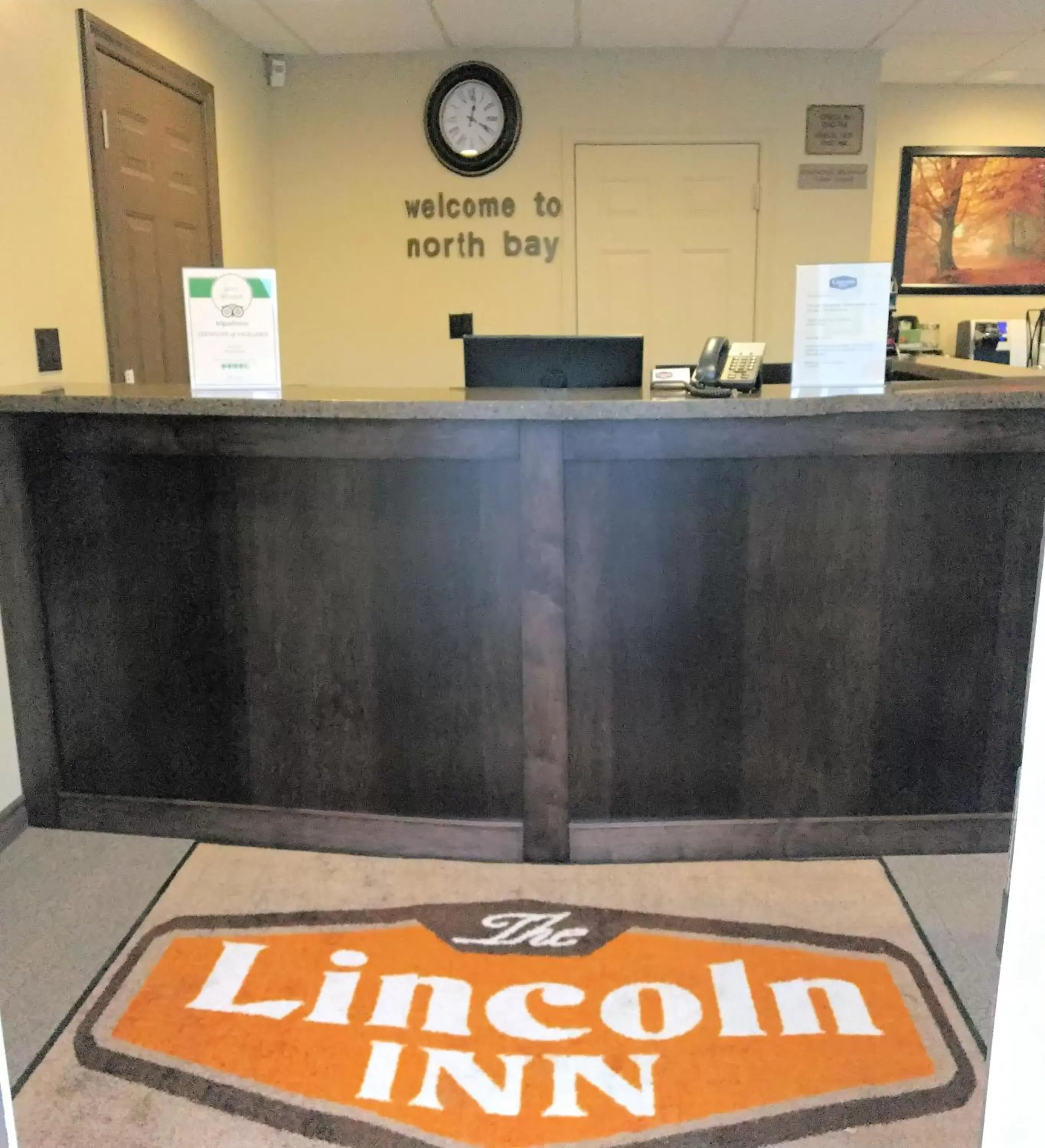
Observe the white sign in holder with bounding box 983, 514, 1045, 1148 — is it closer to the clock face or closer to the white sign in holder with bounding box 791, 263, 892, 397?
the white sign in holder with bounding box 791, 263, 892, 397

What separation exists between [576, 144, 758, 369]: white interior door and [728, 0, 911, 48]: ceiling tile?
1.49ft

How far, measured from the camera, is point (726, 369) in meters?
2.41

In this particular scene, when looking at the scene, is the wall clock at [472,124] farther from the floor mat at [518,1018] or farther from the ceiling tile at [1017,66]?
the floor mat at [518,1018]

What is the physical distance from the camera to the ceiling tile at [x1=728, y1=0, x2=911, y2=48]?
13.2 ft

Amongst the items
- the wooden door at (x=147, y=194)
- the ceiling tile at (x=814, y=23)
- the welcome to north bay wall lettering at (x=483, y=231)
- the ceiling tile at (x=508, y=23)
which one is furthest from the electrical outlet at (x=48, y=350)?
the ceiling tile at (x=814, y=23)

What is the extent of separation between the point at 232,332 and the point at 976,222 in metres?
4.85

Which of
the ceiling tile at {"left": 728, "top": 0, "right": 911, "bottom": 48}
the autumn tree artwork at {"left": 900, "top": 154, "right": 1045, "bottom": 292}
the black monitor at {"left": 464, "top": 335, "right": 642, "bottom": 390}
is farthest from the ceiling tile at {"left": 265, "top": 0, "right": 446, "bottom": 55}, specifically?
the autumn tree artwork at {"left": 900, "top": 154, "right": 1045, "bottom": 292}

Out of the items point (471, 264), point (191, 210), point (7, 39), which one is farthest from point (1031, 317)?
point (7, 39)

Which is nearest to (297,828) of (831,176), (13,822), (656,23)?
(13,822)

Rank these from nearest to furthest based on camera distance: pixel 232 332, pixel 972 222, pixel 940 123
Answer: pixel 232 332, pixel 940 123, pixel 972 222

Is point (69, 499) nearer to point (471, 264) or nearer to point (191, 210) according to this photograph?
point (191, 210)

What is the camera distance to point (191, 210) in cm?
390

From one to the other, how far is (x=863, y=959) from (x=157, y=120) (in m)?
3.41

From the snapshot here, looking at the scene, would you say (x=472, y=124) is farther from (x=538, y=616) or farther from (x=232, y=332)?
(x=538, y=616)
